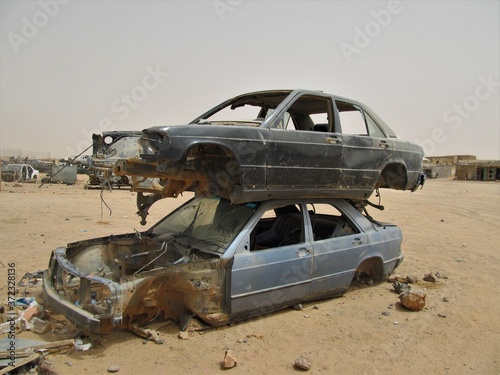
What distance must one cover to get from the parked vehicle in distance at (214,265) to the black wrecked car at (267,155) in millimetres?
308

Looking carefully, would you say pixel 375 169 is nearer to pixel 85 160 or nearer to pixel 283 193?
pixel 283 193

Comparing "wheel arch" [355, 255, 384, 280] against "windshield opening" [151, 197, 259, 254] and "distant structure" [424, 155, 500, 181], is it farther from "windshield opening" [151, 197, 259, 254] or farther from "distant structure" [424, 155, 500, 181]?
"distant structure" [424, 155, 500, 181]

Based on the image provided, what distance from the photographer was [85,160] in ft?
16.2

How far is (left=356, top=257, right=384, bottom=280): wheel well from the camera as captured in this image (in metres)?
5.55

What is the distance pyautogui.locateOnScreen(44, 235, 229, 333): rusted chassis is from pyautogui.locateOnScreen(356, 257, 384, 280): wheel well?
241cm

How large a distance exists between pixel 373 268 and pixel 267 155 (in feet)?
8.54

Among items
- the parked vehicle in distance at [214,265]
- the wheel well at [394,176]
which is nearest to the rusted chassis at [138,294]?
the parked vehicle in distance at [214,265]

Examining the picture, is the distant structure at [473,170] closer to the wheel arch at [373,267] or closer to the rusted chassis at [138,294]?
the wheel arch at [373,267]

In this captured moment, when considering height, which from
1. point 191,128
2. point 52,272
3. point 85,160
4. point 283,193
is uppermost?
point 191,128

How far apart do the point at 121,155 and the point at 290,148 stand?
6.50 ft

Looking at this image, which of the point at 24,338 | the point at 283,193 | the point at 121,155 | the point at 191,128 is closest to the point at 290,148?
the point at 283,193

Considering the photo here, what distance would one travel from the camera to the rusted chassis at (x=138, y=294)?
3.44m

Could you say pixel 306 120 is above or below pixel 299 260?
above

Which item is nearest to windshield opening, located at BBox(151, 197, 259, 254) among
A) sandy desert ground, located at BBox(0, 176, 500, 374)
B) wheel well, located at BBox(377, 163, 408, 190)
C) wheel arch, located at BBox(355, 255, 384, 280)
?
sandy desert ground, located at BBox(0, 176, 500, 374)
